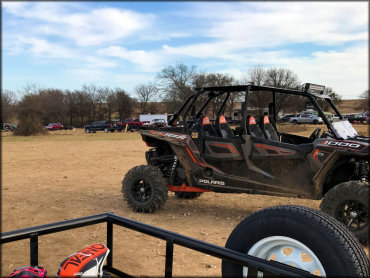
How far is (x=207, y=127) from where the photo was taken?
6008 mm

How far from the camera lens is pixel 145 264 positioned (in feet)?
12.7

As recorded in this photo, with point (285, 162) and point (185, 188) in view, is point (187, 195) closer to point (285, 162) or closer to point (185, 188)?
point (185, 188)

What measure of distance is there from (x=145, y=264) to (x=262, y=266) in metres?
2.55

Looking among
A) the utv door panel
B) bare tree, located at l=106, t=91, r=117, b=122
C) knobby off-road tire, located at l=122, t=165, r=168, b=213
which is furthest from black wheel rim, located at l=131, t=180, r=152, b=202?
bare tree, located at l=106, t=91, r=117, b=122

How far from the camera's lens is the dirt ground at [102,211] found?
154 inches

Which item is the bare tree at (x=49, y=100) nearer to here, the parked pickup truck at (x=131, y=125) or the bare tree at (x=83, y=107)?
the bare tree at (x=83, y=107)

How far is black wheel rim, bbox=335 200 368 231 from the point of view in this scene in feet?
14.2

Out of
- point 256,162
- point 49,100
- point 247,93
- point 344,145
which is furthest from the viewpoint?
point 247,93

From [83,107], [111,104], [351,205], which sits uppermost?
[111,104]

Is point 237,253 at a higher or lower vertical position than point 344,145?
lower

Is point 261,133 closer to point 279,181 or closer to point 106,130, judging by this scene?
point 279,181

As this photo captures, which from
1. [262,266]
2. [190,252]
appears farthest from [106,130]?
[262,266]

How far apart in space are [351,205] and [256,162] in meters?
1.45

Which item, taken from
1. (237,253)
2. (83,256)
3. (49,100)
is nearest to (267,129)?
(49,100)
